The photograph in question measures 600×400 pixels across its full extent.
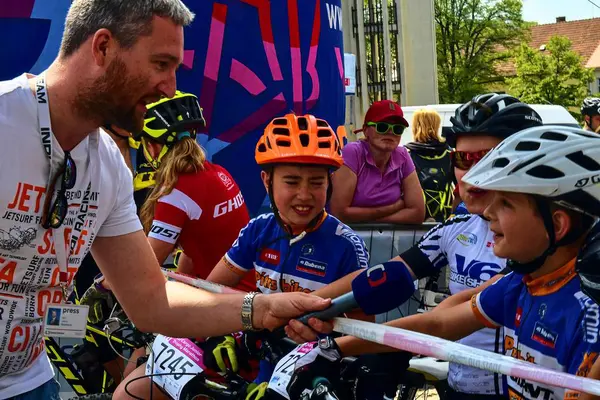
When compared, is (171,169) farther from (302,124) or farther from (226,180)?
(302,124)

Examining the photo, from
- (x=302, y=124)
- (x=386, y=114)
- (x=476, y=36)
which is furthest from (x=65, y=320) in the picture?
(x=476, y=36)

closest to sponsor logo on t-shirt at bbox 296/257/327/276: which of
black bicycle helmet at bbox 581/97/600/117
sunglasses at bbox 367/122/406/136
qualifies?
sunglasses at bbox 367/122/406/136

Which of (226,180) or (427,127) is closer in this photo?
(226,180)

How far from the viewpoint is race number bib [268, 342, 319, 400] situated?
3488 millimetres

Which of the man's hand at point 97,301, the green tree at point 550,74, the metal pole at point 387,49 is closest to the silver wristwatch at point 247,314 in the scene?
the man's hand at point 97,301

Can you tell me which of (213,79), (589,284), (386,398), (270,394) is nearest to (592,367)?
(589,284)

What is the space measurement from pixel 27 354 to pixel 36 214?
1.96ft

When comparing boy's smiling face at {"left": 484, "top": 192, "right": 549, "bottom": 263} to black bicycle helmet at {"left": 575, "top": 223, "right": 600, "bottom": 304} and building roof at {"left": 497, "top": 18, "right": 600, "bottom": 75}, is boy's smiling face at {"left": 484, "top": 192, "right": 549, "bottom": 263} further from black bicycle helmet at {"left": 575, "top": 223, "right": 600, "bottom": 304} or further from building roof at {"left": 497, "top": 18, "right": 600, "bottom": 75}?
building roof at {"left": 497, "top": 18, "right": 600, "bottom": 75}

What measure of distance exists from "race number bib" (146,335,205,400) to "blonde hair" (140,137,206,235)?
1245 mm

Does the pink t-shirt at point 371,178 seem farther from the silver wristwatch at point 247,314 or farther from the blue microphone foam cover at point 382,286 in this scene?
the blue microphone foam cover at point 382,286

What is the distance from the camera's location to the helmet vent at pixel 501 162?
3.07 meters

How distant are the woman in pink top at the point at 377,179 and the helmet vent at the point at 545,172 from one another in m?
4.43

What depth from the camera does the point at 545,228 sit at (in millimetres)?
2961

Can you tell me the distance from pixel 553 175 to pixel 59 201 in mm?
1752
